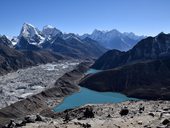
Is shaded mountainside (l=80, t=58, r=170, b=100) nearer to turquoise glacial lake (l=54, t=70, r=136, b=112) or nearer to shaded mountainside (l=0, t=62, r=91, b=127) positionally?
turquoise glacial lake (l=54, t=70, r=136, b=112)

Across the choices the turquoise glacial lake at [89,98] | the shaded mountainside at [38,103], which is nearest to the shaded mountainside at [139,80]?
the turquoise glacial lake at [89,98]

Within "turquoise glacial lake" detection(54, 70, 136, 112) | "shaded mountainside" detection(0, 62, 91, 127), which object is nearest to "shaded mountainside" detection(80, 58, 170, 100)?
"turquoise glacial lake" detection(54, 70, 136, 112)

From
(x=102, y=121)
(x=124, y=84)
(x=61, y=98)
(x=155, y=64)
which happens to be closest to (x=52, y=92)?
(x=61, y=98)

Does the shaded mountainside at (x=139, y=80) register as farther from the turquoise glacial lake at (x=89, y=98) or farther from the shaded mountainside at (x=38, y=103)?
the shaded mountainside at (x=38, y=103)

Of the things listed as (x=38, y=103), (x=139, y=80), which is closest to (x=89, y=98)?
(x=38, y=103)

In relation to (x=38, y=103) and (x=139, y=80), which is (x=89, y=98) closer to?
(x=38, y=103)

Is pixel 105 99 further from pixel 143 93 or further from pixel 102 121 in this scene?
pixel 102 121
